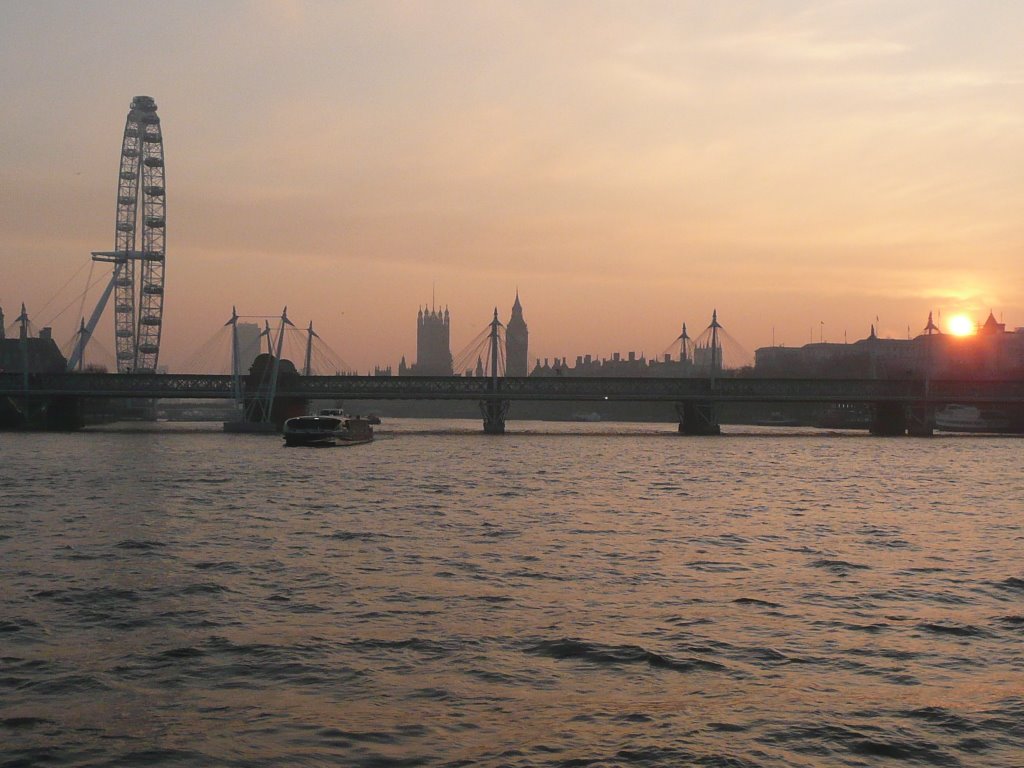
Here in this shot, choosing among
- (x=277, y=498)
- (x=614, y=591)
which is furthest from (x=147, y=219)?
(x=614, y=591)

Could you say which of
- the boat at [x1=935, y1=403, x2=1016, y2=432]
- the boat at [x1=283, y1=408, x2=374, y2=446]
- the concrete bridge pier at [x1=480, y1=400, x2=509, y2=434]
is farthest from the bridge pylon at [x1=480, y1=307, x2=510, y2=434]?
the boat at [x1=935, y1=403, x2=1016, y2=432]

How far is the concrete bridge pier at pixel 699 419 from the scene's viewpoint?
135375 millimetres

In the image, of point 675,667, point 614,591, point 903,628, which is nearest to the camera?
point 675,667

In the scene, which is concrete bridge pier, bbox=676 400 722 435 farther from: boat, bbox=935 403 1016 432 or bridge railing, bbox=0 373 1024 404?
boat, bbox=935 403 1016 432

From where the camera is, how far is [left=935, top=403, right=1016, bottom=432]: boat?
6540 inches

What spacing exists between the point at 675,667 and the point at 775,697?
1.66 meters

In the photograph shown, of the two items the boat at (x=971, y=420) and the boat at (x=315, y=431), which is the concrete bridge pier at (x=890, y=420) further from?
the boat at (x=315, y=431)

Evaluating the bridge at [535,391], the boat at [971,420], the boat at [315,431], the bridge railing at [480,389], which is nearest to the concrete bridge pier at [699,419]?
the bridge at [535,391]

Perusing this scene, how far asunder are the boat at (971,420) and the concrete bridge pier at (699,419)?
4884 centimetres

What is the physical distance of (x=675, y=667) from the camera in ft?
51.6

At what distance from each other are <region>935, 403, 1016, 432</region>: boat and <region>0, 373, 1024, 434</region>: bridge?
75.5 ft

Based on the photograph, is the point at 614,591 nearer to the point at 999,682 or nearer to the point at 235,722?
the point at 999,682

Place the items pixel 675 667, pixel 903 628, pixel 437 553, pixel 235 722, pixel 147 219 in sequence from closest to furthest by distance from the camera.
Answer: pixel 235 722 < pixel 675 667 < pixel 903 628 < pixel 437 553 < pixel 147 219

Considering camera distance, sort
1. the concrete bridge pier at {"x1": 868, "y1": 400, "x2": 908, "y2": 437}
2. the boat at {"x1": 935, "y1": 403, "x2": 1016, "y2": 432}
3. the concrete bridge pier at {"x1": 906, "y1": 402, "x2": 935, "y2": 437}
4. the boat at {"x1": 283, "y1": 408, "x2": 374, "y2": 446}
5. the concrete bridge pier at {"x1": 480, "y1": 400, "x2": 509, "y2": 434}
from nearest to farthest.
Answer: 1. the boat at {"x1": 283, "y1": 408, "x2": 374, "y2": 446}
2. the concrete bridge pier at {"x1": 480, "y1": 400, "x2": 509, "y2": 434}
3. the concrete bridge pier at {"x1": 906, "y1": 402, "x2": 935, "y2": 437}
4. the concrete bridge pier at {"x1": 868, "y1": 400, "x2": 908, "y2": 437}
5. the boat at {"x1": 935, "y1": 403, "x2": 1016, "y2": 432}
